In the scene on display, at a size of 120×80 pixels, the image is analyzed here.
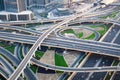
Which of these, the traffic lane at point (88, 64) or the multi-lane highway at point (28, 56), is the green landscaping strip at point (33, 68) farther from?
the traffic lane at point (88, 64)

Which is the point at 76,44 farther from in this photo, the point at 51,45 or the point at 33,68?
the point at 33,68

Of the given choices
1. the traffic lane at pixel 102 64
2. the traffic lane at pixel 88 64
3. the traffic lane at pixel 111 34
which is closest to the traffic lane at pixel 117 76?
the traffic lane at pixel 102 64

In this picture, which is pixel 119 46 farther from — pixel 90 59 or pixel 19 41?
pixel 19 41

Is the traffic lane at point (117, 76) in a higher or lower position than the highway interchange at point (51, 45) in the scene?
lower

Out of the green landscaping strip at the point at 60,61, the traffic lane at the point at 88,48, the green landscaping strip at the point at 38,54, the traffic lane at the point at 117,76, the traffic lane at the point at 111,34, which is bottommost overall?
the traffic lane at the point at 117,76

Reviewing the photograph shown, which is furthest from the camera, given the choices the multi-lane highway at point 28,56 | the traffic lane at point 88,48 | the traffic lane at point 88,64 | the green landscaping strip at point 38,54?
the green landscaping strip at point 38,54

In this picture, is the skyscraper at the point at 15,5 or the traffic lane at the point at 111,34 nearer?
the traffic lane at the point at 111,34

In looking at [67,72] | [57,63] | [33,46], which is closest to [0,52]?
[33,46]

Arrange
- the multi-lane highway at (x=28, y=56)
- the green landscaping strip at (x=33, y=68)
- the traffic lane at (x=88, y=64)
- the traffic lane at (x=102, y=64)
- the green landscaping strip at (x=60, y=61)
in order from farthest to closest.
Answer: the green landscaping strip at (x=60, y=61) → the green landscaping strip at (x=33, y=68) → the traffic lane at (x=88, y=64) → the traffic lane at (x=102, y=64) → the multi-lane highway at (x=28, y=56)
